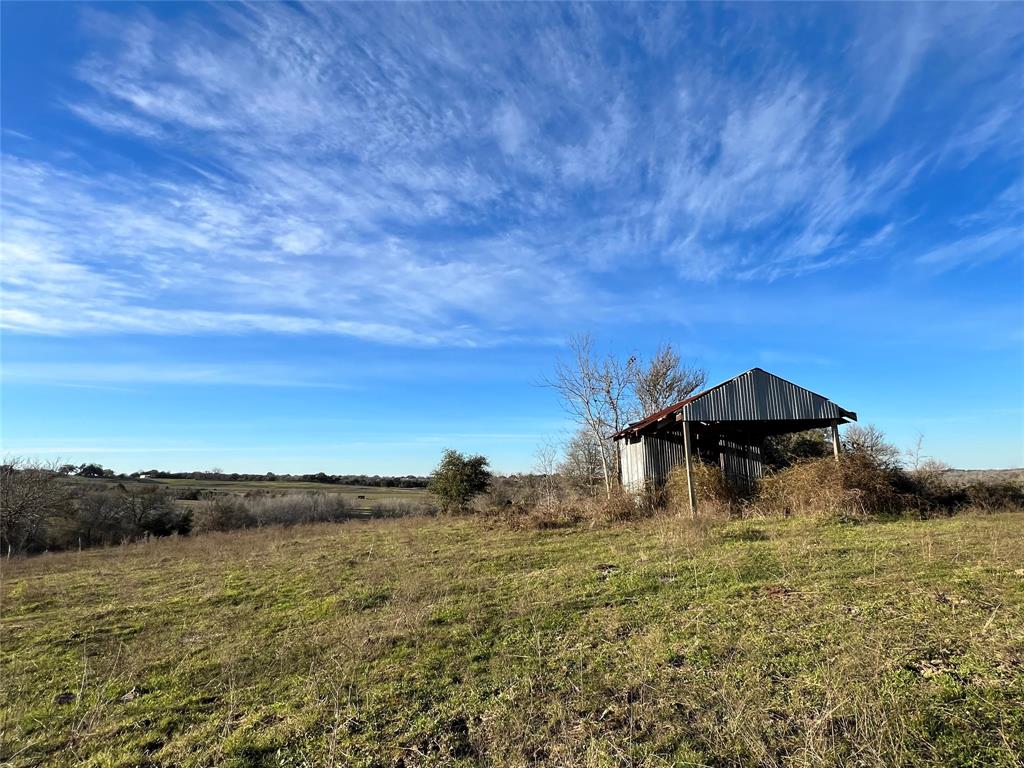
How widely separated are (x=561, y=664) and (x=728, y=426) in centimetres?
1404

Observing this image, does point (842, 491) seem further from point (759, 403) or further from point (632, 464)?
point (632, 464)

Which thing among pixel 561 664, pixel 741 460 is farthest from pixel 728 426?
pixel 561 664

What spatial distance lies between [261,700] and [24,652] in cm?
453

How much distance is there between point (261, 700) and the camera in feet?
14.3

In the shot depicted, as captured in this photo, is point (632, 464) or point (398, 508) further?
point (398, 508)

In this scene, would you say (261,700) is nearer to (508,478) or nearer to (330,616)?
(330,616)

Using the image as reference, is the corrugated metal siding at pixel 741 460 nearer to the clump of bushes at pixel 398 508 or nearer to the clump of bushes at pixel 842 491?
the clump of bushes at pixel 842 491

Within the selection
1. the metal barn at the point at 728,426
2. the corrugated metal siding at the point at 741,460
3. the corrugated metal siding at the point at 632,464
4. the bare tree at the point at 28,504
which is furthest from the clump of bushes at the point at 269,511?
the corrugated metal siding at the point at 741,460

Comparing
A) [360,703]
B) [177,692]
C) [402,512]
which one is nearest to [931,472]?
[360,703]

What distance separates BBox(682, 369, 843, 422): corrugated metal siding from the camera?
564 inches

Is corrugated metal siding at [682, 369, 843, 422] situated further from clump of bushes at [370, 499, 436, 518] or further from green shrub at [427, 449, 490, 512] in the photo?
clump of bushes at [370, 499, 436, 518]

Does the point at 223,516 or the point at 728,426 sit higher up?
the point at 728,426

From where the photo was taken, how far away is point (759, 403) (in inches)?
577

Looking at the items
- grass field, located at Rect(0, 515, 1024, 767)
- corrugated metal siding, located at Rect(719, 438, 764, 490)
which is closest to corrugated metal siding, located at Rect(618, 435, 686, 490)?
corrugated metal siding, located at Rect(719, 438, 764, 490)
